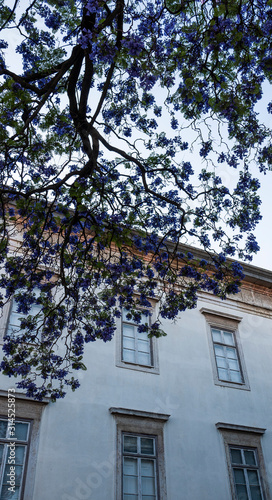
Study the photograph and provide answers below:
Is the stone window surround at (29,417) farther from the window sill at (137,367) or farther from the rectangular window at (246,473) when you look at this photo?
the rectangular window at (246,473)

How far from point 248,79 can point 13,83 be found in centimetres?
284

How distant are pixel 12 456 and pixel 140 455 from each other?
2.45 m

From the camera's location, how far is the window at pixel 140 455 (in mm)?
8594

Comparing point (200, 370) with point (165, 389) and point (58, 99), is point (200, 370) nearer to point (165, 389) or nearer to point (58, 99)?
point (165, 389)

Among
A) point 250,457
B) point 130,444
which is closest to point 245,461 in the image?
point 250,457

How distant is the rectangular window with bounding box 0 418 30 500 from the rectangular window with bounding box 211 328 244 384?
491cm

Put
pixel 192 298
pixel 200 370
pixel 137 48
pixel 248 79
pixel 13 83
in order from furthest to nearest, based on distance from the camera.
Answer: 1. pixel 200 370
2. pixel 192 298
3. pixel 248 79
4. pixel 13 83
5. pixel 137 48

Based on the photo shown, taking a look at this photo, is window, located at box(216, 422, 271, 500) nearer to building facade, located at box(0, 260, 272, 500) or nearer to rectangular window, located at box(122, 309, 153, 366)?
building facade, located at box(0, 260, 272, 500)

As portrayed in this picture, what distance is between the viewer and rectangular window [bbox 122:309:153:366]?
1021cm

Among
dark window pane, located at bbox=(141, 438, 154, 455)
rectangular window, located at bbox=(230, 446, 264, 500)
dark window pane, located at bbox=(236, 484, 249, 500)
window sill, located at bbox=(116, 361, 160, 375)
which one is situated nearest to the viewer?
dark window pane, located at bbox=(141, 438, 154, 455)

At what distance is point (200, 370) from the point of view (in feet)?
35.7

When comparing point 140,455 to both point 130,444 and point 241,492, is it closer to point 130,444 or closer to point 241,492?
point 130,444

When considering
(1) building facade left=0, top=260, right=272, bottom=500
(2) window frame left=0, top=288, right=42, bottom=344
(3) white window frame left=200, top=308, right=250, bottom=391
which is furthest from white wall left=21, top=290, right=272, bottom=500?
(2) window frame left=0, top=288, right=42, bottom=344

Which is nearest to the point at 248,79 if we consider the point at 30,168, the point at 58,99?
the point at 58,99
